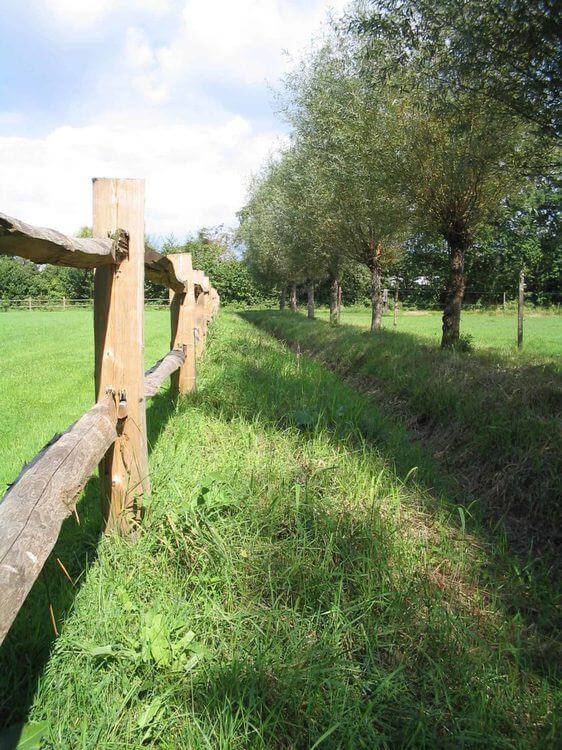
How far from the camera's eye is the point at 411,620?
6.91 ft

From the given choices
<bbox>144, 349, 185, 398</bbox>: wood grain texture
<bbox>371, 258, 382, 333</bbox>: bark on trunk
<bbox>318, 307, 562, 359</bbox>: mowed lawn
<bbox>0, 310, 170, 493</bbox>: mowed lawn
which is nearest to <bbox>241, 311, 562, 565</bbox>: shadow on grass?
<bbox>144, 349, 185, 398</bbox>: wood grain texture

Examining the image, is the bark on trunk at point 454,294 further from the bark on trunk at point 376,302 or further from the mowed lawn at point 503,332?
the bark on trunk at point 376,302

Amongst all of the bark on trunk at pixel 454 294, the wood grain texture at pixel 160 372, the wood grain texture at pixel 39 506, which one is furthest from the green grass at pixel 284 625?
the bark on trunk at pixel 454 294

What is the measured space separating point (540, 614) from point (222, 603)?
1.50 meters

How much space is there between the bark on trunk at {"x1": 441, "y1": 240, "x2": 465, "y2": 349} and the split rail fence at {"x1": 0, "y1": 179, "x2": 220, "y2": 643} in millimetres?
7476

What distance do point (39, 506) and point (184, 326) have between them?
13.1 ft

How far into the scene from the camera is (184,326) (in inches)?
211

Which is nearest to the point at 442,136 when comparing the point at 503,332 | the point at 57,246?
the point at 57,246

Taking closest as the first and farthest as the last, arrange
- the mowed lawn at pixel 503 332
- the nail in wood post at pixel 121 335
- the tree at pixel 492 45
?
the nail in wood post at pixel 121 335 < the tree at pixel 492 45 < the mowed lawn at pixel 503 332

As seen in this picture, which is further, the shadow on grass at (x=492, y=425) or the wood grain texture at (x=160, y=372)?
the shadow on grass at (x=492, y=425)

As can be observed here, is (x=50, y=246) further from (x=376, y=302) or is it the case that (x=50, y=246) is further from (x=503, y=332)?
(x=503, y=332)

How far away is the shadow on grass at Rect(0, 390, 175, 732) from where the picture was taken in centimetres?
170

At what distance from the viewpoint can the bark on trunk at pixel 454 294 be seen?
379 inches

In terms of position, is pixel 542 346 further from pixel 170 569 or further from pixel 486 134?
pixel 170 569
